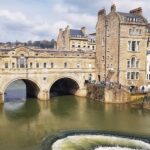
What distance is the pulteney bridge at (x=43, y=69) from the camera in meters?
56.7

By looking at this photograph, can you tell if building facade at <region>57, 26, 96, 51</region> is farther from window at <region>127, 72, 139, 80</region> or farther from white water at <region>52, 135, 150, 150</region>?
white water at <region>52, 135, 150, 150</region>

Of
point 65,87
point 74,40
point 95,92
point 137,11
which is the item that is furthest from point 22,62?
point 74,40

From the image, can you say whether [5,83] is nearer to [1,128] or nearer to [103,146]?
[1,128]

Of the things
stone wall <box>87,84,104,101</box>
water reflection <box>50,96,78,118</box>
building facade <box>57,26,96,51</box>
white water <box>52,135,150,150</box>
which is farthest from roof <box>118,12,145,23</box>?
white water <box>52,135,150,150</box>

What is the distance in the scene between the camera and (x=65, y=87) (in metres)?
71.4

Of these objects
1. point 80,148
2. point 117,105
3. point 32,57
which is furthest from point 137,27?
point 80,148

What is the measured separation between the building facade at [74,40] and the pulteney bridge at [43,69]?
21.2m

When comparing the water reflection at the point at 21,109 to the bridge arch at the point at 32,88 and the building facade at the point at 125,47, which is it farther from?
the building facade at the point at 125,47

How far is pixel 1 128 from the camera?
39.9 meters

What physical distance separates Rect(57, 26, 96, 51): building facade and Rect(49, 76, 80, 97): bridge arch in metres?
17.1

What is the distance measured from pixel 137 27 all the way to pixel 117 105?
1780 centimetres

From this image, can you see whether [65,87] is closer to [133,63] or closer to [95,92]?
[95,92]

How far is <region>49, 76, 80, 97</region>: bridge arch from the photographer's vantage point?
6544 centimetres

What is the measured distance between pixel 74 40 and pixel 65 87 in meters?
22.1
